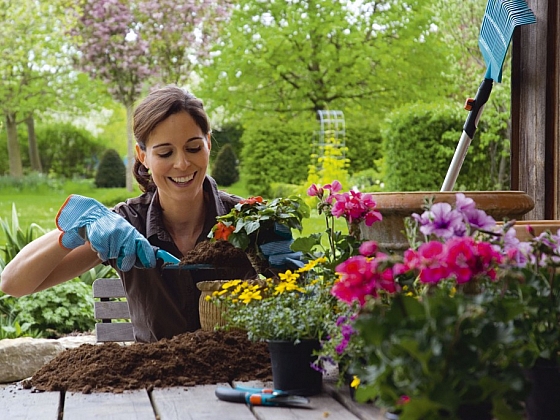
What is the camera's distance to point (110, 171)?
36.8 ft

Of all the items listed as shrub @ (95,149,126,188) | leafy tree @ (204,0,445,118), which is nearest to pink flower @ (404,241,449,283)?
leafy tree @ (204,0,445,118)

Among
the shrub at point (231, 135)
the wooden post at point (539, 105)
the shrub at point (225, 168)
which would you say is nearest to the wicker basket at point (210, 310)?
the wooden post at point (539, 105)

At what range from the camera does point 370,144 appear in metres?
10.5

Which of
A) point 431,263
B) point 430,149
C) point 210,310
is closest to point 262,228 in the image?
point 210,310

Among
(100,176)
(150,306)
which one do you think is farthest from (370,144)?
(150,306)

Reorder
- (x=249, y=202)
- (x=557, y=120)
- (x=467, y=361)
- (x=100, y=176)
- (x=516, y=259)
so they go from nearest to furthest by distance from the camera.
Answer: (x=467, y=361), (x=516, y=259), (x=249, y=202), (x=557, y=120), (x=100, y=176)

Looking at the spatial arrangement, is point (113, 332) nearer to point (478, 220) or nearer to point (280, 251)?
point (280, 251)

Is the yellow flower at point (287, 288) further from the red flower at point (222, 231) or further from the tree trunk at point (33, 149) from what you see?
the tree trunk at point (33, 149)

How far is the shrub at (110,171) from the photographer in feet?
36.6

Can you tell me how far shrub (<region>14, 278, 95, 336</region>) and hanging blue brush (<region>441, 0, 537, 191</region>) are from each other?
2.63 metres

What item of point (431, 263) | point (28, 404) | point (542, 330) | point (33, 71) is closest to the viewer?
point (431, 263)

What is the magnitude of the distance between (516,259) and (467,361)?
300 millimetres

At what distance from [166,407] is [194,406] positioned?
0.14 ft

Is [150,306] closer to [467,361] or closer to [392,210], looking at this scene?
[392,210]
